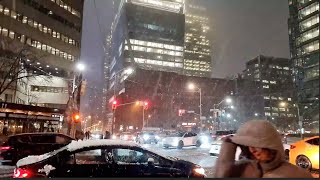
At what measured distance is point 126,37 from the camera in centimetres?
14088

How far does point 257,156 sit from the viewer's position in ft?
7.67

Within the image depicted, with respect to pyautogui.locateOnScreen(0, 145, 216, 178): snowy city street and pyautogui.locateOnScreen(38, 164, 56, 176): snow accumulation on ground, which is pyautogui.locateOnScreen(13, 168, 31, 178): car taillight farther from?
pyautogui.locateOnScreen(0, 145, 216, 178): snowy city street

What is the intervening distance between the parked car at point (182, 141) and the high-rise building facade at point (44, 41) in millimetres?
27162

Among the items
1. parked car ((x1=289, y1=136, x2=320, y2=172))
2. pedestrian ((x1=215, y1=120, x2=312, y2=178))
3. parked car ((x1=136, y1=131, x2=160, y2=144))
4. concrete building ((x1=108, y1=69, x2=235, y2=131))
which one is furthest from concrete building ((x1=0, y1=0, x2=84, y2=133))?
pedestrian ((x1=215, y1=120, x2=312, y2=178))

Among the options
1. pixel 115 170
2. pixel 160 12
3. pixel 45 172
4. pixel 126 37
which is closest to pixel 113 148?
pixel 115 170

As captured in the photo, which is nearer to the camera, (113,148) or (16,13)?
(113,148)

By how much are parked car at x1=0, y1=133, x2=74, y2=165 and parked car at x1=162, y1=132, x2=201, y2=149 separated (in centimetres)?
1489

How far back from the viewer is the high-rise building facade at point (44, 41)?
5041 cm

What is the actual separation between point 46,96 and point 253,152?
59597 mm

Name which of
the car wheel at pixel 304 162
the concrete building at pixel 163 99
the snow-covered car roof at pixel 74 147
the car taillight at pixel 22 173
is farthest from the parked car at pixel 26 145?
the concrete building at pixel 163 99

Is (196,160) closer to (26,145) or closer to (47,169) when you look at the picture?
(26,145)

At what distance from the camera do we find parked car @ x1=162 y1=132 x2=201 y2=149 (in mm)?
29370

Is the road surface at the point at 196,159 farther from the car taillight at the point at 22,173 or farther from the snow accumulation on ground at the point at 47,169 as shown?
the car taillight at the point at 22,173

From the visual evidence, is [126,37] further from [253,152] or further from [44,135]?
[253,152]
